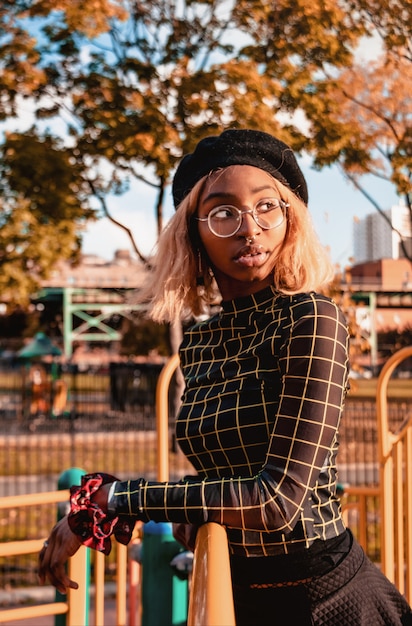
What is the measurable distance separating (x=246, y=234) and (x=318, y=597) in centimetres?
70

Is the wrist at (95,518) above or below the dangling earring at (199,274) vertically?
below

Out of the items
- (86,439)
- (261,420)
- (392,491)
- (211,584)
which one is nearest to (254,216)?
(261,420)

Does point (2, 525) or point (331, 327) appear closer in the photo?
point (331, 327)

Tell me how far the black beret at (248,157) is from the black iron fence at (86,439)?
4278 mm

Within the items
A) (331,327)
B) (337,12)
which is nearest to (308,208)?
(331,327)

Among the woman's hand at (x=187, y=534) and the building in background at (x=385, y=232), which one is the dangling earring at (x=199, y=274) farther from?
the building in background at (x=385, y=232)

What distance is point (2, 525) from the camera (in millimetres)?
6785

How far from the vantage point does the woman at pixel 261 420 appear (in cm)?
117

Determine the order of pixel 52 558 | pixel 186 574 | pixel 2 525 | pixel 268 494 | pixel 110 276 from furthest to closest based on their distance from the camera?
pixel 110 276
pixel 2 525
pixel 186 574
pixel 52 558
pixel 268 494

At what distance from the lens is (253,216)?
1453 mm

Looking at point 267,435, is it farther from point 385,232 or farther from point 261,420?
point 385,232

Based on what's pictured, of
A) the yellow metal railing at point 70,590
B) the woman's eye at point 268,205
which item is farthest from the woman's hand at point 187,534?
the woman's eye at point 268,205

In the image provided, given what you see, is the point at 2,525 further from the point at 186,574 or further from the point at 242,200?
the point at 242,200

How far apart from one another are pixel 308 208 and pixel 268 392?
0.52 m
